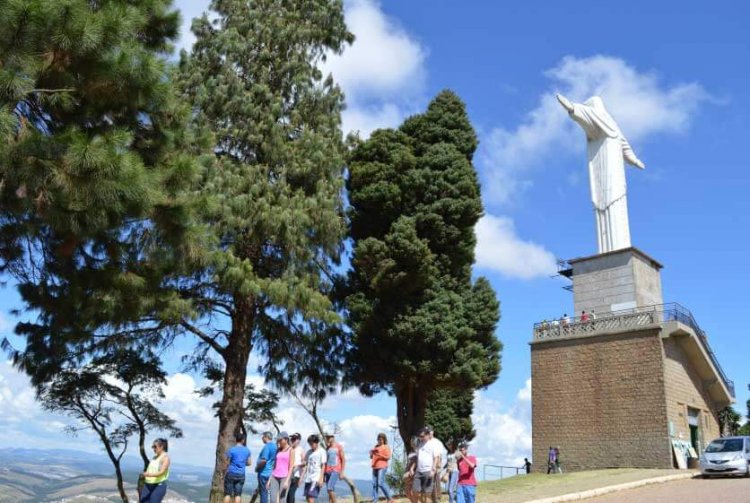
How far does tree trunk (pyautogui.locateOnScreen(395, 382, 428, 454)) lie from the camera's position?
1884cm

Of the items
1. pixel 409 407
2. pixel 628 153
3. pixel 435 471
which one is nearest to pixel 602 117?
pixel 628 153

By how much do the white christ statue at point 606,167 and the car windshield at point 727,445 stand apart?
968cm

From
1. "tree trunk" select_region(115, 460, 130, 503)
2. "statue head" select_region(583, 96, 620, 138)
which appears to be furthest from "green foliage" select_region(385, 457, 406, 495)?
"statue head" select_region(583, 96, 620, 138)

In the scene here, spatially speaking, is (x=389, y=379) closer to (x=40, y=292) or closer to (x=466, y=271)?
(x=466, y=271)

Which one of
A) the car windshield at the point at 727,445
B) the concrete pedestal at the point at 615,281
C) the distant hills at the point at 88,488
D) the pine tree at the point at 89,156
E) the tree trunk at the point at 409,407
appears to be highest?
the concrete pedestal at the point at 615,281

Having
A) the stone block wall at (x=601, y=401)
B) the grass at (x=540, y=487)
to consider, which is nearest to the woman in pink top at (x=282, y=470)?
the grass at (x=540, y=487)

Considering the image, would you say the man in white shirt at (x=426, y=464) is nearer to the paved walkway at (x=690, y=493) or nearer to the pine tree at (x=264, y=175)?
the paved walkway at (x=690, y=493)

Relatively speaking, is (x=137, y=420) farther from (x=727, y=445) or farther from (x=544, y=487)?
(x=727, y=445)

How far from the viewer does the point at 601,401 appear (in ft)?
75.3

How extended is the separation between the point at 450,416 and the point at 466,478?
18608mm

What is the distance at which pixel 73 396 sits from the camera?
16.3 metres

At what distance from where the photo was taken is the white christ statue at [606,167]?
2595 cm

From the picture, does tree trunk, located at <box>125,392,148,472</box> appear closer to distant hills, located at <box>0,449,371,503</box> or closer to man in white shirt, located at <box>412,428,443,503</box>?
distant hills, located at <box>0,449,371,503</box>

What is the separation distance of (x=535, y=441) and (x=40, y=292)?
19.6 m
